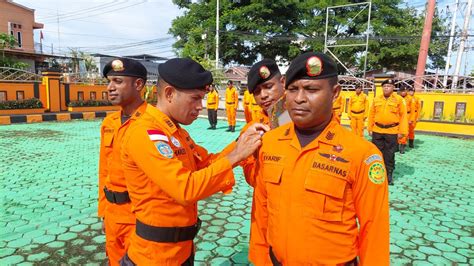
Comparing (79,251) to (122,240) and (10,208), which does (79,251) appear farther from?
(10,208)

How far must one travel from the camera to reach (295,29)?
91.6 feet

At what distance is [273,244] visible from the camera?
1602mm

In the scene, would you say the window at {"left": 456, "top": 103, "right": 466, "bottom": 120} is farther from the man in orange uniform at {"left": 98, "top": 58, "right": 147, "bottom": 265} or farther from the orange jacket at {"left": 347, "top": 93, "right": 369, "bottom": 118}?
the man in orange uniform at {"left": 98, "top": 58, "right": 147, "bottom": 265}

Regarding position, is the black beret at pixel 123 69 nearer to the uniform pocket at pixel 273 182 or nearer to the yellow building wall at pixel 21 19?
the uniform pocket at pixel 273 182

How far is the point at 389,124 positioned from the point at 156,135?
527cm

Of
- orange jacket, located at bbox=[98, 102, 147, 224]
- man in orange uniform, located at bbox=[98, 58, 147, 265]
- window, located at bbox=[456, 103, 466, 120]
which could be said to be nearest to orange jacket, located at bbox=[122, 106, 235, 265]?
man in orange uniform, located at bbox=[98, 58, 147, 265]

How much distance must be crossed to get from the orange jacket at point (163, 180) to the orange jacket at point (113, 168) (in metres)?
0.43

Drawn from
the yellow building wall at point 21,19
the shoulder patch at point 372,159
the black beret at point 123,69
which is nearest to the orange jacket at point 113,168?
the black beret at point 123,69

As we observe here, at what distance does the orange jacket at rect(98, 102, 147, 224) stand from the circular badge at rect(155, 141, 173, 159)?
539 millimetres

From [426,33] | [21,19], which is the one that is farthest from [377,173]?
[21,19]

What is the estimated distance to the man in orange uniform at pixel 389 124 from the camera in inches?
227

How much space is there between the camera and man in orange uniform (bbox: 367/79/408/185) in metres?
5.75

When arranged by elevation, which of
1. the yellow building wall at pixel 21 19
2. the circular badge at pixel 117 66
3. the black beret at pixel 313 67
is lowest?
the black beret at pixel 313 67

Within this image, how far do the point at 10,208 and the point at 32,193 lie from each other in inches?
23.4
